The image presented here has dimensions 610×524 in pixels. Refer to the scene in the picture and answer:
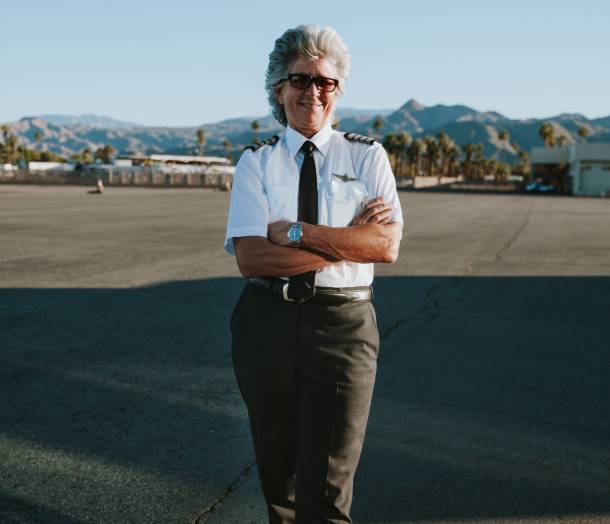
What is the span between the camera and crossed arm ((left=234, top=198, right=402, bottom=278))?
2.22 m

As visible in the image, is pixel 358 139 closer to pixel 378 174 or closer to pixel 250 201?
pixel 378 174

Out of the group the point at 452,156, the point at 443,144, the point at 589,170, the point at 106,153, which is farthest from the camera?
the point at 106,153

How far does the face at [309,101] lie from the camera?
232cm

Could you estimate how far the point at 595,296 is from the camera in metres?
9.01

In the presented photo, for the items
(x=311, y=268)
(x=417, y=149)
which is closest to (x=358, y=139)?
(x=311, y=268)

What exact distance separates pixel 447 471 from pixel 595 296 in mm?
6394

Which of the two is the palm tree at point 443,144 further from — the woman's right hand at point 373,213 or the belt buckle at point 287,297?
the belt buckle at point 287,297

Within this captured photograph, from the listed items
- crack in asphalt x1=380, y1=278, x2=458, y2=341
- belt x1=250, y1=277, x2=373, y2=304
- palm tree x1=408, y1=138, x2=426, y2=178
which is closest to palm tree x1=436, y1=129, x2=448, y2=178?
palm tree x1=408, y1=138, x2=426, y2=178

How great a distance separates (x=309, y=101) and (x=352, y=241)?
1.72 feet

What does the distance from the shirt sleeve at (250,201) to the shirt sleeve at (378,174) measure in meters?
0.37

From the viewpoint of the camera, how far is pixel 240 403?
454cm

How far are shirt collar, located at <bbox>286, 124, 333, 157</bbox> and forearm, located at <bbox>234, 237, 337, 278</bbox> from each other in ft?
1.12

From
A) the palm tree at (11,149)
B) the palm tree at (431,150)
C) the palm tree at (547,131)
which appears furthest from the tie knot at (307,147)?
the palm tree at (11,149)

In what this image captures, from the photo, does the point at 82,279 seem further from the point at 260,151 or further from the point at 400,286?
the point at 260,151
